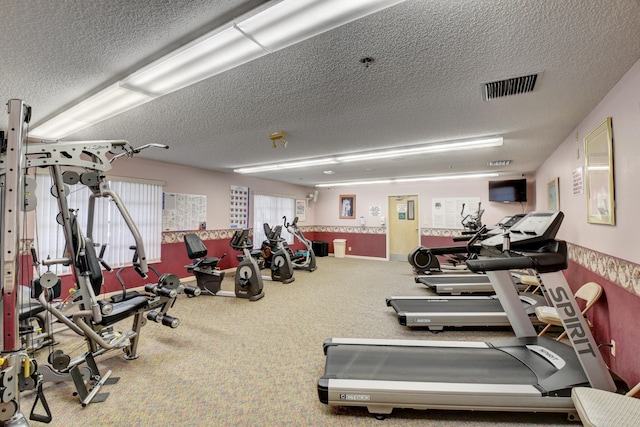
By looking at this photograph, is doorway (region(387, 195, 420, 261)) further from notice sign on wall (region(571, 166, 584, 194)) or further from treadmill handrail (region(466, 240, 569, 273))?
treadmill handrail (region(466, 240, 569, 273))

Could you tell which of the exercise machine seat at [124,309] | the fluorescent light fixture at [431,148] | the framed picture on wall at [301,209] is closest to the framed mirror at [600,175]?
the fluorescent light fixture at [431,148]

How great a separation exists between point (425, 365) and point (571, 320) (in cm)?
101

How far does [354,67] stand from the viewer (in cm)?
181

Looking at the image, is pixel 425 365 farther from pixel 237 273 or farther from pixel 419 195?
pixel 419 195

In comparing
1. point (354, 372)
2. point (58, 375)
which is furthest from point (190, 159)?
point (354, 372)

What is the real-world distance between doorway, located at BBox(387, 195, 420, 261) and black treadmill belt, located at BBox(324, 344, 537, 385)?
5597 millimetres

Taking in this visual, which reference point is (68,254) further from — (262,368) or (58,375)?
(262,368)

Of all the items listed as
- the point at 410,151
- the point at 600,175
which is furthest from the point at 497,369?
the point at 410,151

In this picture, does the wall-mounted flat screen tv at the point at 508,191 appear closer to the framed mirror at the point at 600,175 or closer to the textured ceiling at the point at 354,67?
the textured ceiling at the point at 354,67

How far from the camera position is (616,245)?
81.4 inches

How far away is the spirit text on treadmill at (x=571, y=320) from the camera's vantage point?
5.85ft

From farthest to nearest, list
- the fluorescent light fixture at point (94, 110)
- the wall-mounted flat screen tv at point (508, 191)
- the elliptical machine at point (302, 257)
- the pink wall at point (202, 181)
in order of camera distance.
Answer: the elliptical machine at point (302, 257) → the wall-mounted flat screen tv at point (508, 191) → the pink wall at point (202, 181) → the fluorescent light fixture at point (94, 110)

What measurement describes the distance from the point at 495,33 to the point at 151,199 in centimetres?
514

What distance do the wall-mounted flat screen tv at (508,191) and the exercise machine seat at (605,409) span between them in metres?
5.61
